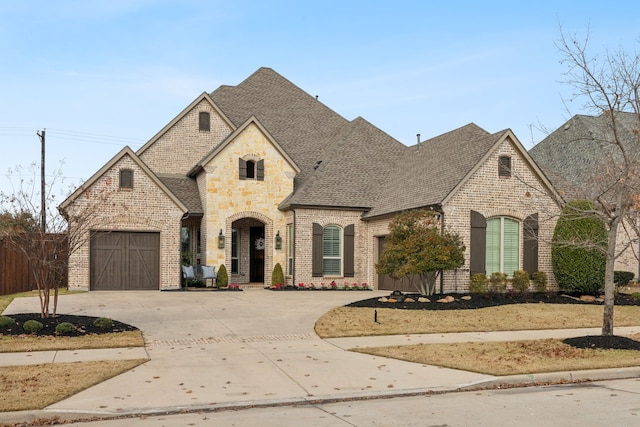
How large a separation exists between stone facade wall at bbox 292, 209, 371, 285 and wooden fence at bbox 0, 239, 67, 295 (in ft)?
Answer: 35.0

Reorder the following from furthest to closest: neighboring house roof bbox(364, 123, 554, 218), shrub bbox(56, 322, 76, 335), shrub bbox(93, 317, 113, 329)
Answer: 1. neighboring house roof bbox(364, 123, 554, 218)
2. shrub bbox(93, 317, 113, 329)
3. shrub bbox(56, 322, 76, 335)

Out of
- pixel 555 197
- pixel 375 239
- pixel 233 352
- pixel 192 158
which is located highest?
pixel 192 158

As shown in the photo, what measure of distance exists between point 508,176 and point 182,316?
1307cm

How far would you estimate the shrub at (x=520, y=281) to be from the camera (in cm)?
2242

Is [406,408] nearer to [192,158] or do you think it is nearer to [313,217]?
[313,217]

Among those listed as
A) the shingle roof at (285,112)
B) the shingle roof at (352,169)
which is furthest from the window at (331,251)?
the shingle roof at (285,112)

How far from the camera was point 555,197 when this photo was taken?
931 inches

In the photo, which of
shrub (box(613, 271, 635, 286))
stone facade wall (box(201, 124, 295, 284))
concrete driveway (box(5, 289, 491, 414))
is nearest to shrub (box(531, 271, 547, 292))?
shrub (box(613, 271, 635, 286))

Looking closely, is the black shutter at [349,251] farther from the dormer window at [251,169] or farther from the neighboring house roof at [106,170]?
the neighboring house roof at [106,170]

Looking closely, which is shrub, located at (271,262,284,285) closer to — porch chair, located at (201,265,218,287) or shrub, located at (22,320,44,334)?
porch chair, located at (201,265,218,287)

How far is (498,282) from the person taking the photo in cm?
2227

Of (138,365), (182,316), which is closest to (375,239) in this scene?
(182,316)

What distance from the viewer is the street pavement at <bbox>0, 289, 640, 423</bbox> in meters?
8.78

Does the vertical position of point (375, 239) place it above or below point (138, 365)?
above
